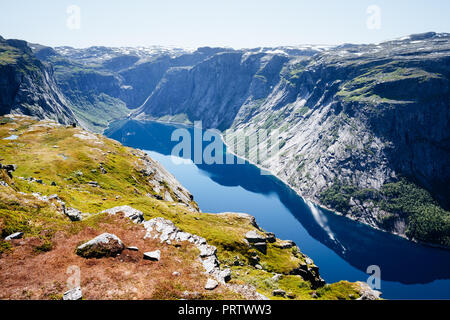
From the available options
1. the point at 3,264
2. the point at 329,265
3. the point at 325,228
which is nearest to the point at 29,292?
the point at 3,264

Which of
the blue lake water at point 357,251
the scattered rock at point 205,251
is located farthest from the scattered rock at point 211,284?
the blue lake water at point 357,251

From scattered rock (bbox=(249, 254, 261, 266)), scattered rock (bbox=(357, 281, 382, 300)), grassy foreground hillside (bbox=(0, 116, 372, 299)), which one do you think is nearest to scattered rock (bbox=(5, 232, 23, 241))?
grassy foreground hillside (bbox=(0, 116, 372, 299))

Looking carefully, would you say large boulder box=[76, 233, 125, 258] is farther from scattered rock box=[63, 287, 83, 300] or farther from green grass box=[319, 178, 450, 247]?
green grass box=[319, 178, 450, 247]

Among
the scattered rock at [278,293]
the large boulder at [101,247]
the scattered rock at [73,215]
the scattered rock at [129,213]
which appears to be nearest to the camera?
the large boulder at [101,247]

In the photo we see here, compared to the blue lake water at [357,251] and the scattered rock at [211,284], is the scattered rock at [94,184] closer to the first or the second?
the scattered rock at [211,284]

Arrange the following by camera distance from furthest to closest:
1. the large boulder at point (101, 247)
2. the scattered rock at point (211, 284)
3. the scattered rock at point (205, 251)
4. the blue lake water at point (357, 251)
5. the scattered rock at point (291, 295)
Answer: the blue lake water at point (357, 251) < the scattered rock at point (205, 251) < the scattered rock at point (291, 295) < the large boulder at point (101, 247) < the scattered rock at point (211, 284)

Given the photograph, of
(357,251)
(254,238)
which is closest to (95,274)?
(254,238)

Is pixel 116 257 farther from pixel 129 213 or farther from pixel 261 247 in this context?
pixel 261 247
